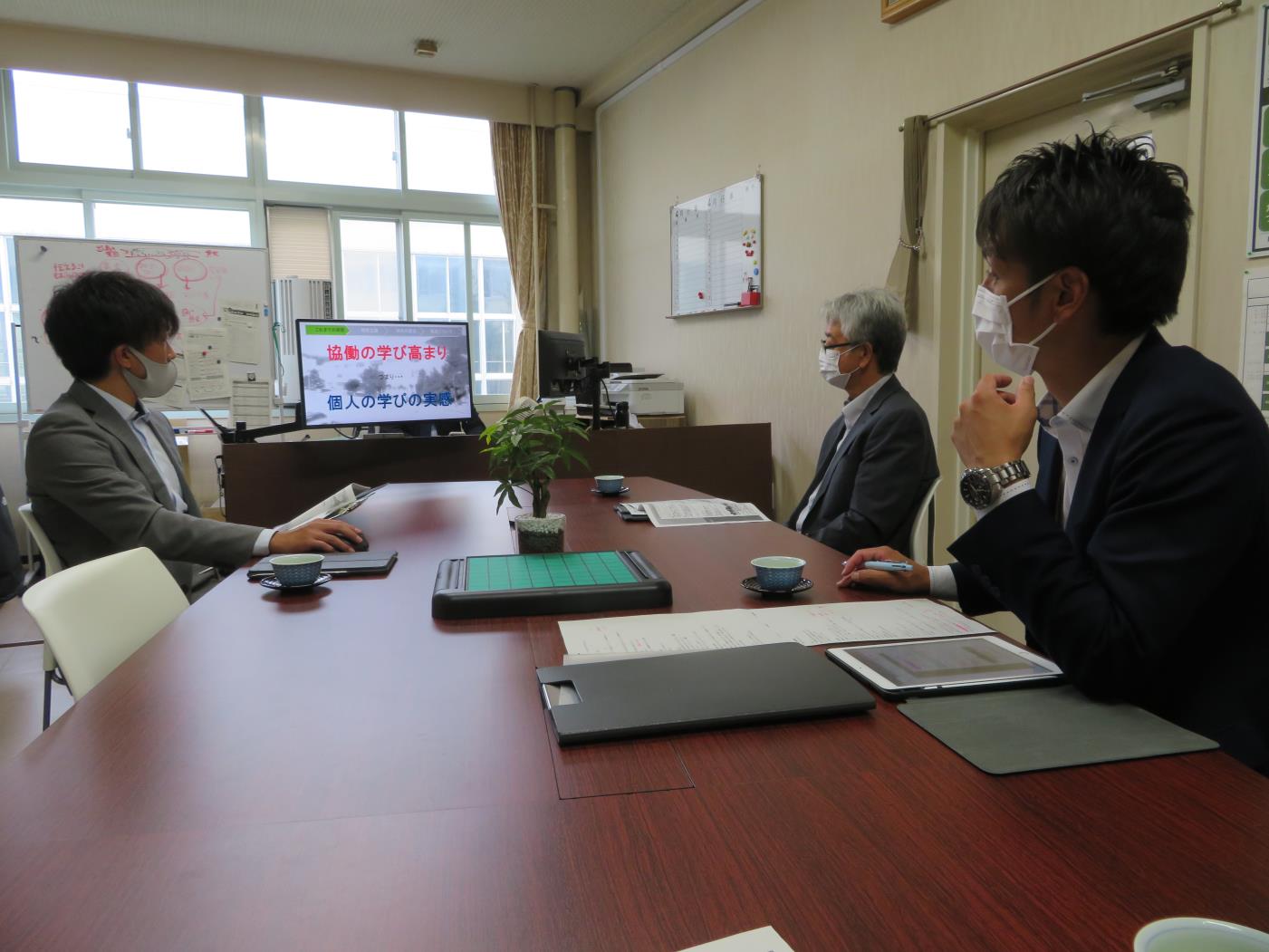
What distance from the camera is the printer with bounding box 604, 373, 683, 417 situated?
16.2ft

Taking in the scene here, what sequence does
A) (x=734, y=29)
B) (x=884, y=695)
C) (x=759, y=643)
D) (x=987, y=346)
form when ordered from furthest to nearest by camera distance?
(x=734, y=29)
(x=987, y=346)
(x=759, y=643)
(x=884, y=695)

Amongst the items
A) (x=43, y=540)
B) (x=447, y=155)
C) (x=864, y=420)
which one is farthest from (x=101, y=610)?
(x=447, y=155)

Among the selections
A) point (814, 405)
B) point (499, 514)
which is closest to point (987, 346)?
point (499, 514)

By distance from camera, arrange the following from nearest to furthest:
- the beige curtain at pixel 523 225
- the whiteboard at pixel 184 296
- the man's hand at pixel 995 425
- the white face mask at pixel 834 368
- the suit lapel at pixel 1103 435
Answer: the suit lapel at pixel 1103 435 < the man's hand at pixel 995 425 < the white face mask at pixel 834 368 < the whiteboard at pixel 184 296 < the beige curtain at pixel 523 225

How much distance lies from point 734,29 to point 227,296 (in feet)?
10.5

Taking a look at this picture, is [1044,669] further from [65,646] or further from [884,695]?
[65,646]

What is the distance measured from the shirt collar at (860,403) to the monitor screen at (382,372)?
1.46 m

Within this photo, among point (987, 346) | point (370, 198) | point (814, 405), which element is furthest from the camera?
point (370, 198)

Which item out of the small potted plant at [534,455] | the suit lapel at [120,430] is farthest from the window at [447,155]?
the small potted plant at [534,455]

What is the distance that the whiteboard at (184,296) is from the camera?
172 inches

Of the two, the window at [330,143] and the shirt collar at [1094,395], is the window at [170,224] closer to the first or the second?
the window at [330,143]

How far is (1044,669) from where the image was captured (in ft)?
3.21

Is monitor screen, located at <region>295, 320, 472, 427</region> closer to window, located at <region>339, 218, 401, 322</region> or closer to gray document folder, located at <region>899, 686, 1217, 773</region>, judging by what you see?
gray document folder, located at <region>899, 686, 1217, 773</region>

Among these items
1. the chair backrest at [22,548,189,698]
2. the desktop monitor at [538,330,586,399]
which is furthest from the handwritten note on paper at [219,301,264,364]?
the chair backrest at [22,548,189,698]
